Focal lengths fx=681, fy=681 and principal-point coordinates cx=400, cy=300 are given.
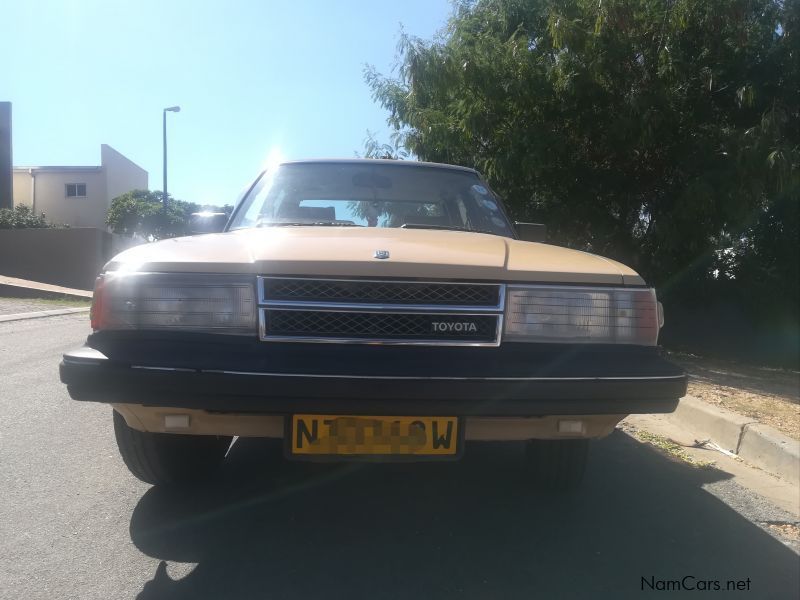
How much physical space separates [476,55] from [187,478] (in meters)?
6.92

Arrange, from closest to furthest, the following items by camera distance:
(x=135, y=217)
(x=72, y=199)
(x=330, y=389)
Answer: (x=330, y=389)
(x=135, y=217)
(x=72, y=199)

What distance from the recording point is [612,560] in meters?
2.69

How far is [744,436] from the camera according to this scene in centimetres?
431

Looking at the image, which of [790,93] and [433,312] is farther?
[790,93]

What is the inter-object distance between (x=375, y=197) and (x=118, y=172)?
39577 millimetres

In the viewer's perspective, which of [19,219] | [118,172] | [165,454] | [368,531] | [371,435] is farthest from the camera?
[118,172]

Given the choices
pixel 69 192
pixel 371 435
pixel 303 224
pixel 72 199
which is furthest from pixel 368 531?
pixel 69 192

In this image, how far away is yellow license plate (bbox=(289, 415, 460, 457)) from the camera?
2.38 meters

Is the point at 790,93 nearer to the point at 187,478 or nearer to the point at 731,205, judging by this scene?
the point at 731,205

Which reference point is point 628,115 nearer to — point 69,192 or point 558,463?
point 558,463

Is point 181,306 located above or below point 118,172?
below

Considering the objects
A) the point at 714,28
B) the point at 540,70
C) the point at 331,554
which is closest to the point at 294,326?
the point at 331,554

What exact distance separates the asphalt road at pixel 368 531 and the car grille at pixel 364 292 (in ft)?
3.31

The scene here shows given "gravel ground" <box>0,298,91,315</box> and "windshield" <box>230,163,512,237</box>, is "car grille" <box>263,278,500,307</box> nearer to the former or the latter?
"windshield" <box>230,163,512,237</box>
